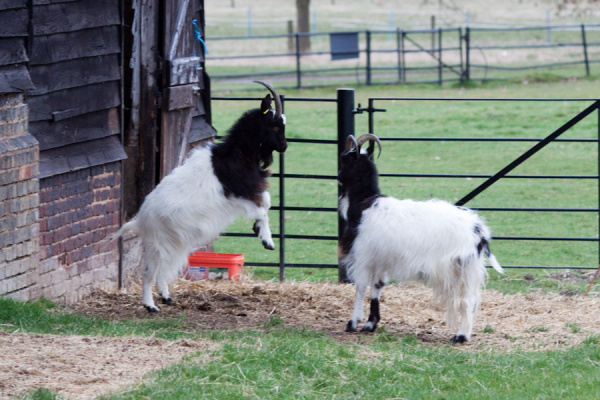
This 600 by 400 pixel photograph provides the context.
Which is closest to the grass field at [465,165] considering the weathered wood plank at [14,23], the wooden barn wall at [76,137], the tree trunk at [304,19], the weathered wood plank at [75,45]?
the wooden barn wall at [76,137]

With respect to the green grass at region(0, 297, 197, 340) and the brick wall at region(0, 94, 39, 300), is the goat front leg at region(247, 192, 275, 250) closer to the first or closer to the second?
the green grass at region(0, 297, 197, 340)

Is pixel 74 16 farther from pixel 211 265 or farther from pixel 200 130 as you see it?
pixel 211 265

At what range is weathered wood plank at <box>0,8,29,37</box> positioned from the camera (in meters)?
6.95

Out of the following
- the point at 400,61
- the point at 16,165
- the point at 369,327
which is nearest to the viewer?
the point at 16,165

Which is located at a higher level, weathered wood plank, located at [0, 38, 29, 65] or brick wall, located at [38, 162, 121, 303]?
weathered wood plank, located at [0, 38, 29, 65]

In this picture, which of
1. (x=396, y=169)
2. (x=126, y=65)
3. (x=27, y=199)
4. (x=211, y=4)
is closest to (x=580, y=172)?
(x=396, y=169)

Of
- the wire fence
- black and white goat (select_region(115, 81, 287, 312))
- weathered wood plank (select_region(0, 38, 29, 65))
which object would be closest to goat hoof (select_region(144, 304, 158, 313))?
black and white goat (select_region(115, 81, 287, 312))

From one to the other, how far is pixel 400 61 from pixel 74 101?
2394cm

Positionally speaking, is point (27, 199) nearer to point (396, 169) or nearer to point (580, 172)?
point (396, 169)

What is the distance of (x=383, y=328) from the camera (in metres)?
7.41

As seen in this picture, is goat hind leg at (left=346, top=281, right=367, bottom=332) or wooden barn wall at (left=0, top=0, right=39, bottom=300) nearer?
wooden barn wall at (left=0, top=0, right=39, bottom=300)

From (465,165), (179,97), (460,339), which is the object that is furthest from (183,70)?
(465,165)

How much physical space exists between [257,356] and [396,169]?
11094 millimetres

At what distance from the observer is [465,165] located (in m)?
16.8
